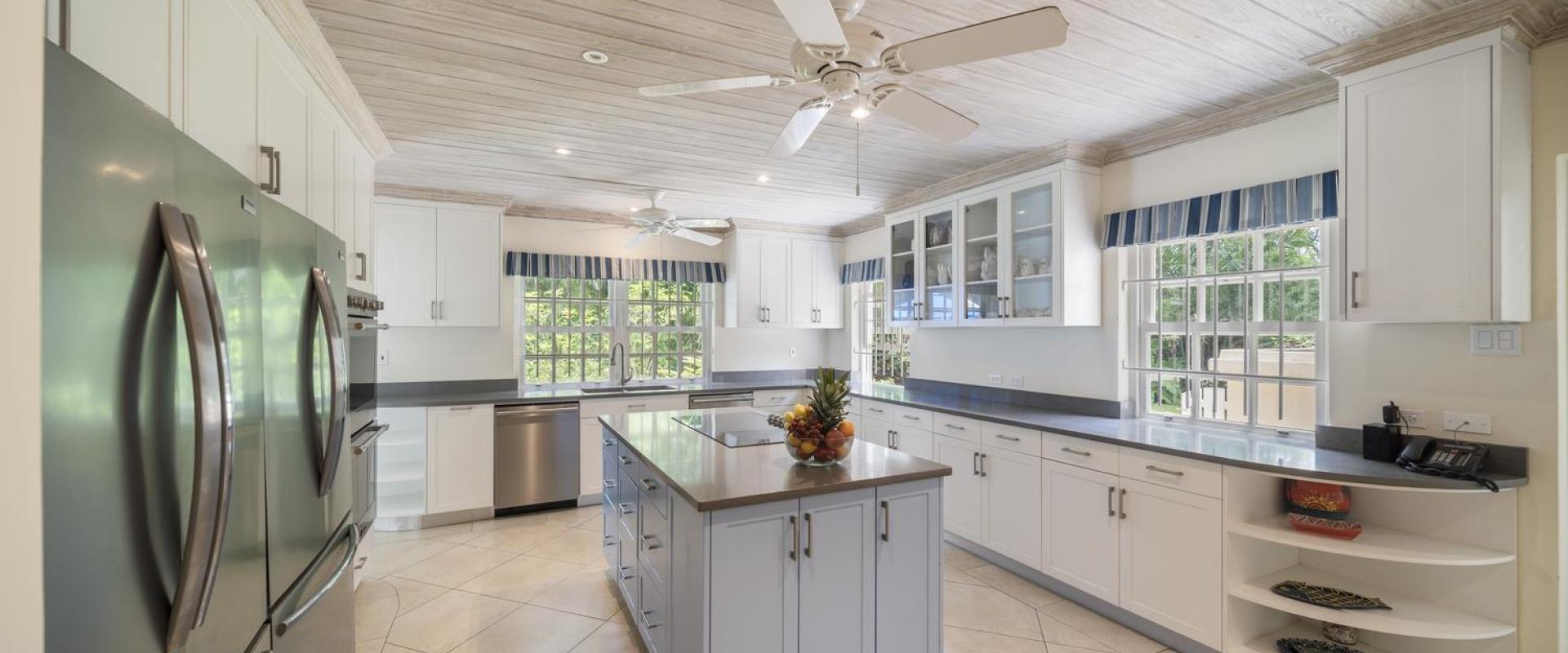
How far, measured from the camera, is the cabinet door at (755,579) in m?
1.93

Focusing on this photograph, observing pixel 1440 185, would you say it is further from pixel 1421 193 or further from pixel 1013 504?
pixel 1013 504

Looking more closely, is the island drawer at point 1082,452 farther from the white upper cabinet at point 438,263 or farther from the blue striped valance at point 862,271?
the white upper cabinet at point 438,263

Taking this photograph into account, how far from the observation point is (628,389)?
528cm

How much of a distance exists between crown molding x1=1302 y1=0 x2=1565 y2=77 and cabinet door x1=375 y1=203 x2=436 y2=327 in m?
5.12

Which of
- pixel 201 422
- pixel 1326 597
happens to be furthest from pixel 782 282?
pixel 201 422

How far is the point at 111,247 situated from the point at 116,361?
14cm

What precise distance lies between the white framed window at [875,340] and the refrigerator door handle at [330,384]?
443 cm

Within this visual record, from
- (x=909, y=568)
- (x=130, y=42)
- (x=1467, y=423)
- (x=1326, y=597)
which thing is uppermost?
(x=130, y=42)

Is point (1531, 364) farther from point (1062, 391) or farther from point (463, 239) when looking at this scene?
point (463, 239)

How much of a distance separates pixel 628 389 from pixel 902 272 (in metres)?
2.45

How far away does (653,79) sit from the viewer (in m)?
2.59

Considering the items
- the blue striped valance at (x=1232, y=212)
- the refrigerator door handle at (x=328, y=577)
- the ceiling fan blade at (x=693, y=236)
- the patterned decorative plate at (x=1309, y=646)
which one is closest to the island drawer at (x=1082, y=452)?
the patterned decorative plate at (x=1309, y=646)

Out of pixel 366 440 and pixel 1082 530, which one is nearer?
pixel 366 440

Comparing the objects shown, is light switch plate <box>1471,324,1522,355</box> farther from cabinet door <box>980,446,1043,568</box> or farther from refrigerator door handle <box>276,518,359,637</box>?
refrigerator door handle <box>276,518,359,637</box>
